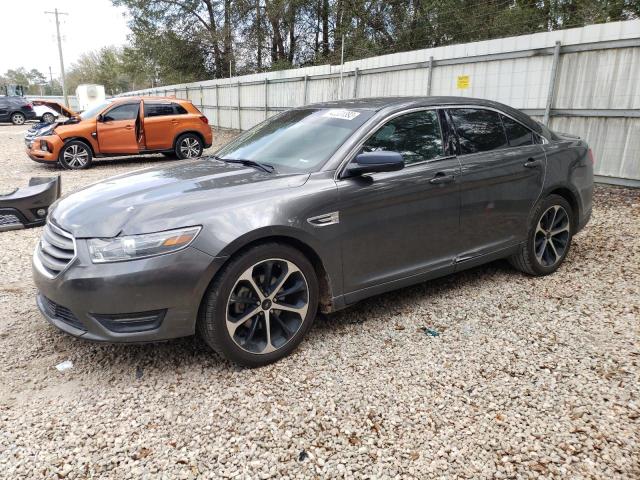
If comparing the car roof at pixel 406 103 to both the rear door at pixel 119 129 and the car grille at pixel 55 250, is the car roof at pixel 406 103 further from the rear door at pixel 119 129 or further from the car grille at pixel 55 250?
the rear door at pixel 119 129

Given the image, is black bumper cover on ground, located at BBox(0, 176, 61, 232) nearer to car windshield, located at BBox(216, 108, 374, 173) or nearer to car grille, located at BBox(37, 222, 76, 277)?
car windshield, located at BBox(216, 108, 374, 173)

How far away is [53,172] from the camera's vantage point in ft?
35.6

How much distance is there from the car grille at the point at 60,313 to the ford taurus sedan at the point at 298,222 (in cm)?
1

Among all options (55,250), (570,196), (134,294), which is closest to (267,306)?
(134,294)

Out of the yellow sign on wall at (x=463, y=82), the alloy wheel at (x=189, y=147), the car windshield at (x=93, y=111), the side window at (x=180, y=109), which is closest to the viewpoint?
the yellow sign on wall at (x=463, y=82)

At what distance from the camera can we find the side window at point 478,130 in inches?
148

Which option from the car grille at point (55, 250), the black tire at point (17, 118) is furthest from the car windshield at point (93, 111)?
the black tire at point (17, 118)

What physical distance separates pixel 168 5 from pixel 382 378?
111 ft

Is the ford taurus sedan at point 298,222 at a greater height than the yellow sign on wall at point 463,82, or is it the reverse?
the yellow sign on wall at point 463,82

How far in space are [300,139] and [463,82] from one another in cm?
692

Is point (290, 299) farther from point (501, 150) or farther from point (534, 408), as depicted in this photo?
point (501, 150)

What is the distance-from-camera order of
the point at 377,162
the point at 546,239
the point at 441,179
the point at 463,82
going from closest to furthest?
1. the point at 377,162
2. the point at 441,179
3. the point at 546,239
4. the point at 463,82

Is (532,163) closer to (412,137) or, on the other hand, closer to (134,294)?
(412,137)

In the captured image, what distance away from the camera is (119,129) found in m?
11.6
